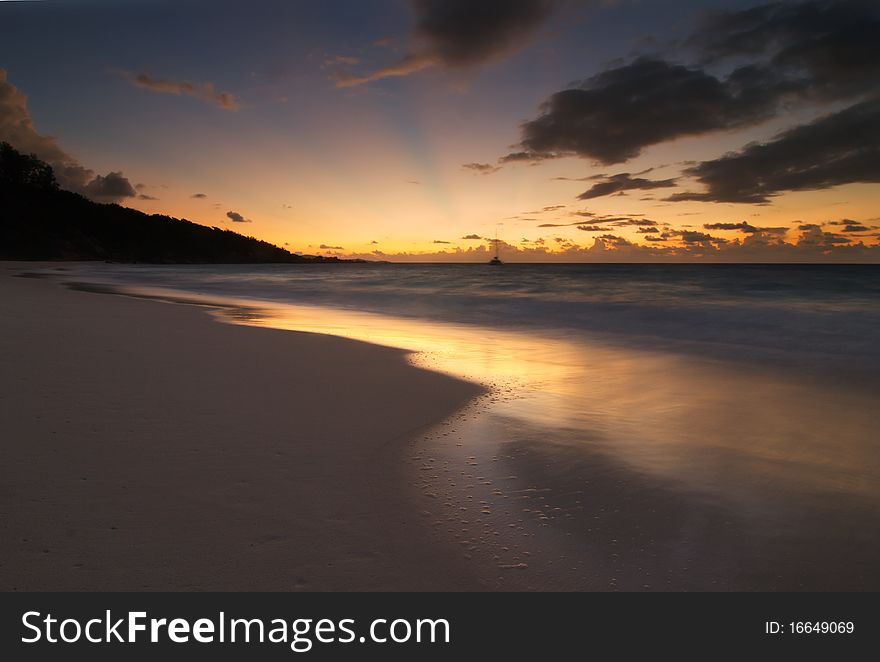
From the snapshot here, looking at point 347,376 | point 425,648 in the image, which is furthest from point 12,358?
point 425,648

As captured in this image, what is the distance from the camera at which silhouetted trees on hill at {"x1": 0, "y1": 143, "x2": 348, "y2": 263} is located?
7994cm

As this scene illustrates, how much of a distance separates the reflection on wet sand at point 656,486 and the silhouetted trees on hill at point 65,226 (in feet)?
327

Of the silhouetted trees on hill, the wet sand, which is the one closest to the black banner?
the wet sand

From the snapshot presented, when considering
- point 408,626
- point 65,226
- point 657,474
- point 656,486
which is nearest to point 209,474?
point 408,626

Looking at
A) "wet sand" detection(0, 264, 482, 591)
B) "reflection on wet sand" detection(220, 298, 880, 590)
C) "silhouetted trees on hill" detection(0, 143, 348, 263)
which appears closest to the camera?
"wet sand" detection(0, 264, 482, 591)

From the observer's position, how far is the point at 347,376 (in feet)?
21.2

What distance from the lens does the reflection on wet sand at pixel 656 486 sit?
257cm

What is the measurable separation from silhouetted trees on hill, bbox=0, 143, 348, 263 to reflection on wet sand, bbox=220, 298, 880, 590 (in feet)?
327

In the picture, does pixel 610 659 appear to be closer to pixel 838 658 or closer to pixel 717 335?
pixel 838 658

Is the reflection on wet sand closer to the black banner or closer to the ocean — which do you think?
the ocean

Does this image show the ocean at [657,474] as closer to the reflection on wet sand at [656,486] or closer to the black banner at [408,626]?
the reflection on wet sand at [656,486]

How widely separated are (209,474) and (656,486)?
10.4 feet

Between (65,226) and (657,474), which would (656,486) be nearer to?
(657,474)

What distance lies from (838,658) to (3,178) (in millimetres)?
118487
